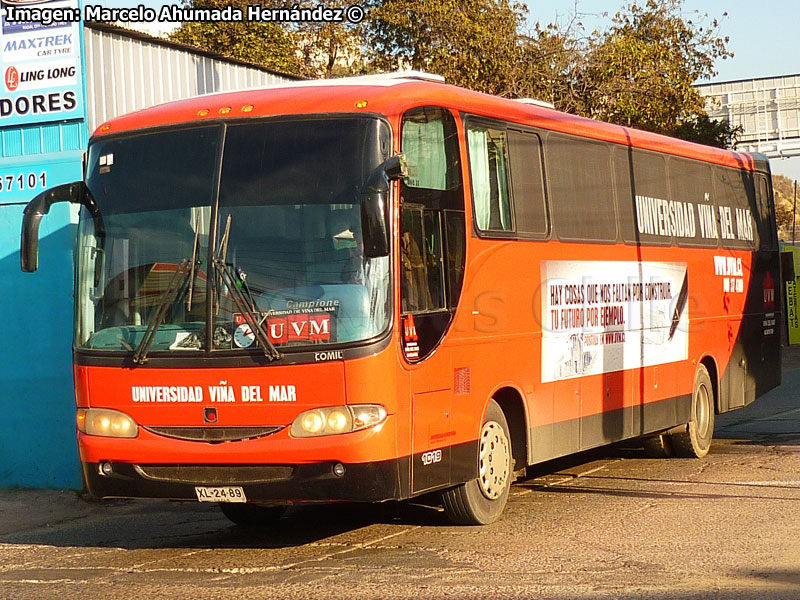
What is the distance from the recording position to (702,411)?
13930 mm

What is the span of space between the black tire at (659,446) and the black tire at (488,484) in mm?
4228

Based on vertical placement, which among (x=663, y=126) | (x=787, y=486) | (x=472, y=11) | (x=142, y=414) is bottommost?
(x=787, y=486)

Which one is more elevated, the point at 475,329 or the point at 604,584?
the point at 475,329

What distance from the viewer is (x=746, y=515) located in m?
A: 9.52

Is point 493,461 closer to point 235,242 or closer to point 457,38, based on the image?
point 235,242

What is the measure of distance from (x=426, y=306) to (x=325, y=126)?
140 centimetres

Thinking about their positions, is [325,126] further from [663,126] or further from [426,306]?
[663,126]

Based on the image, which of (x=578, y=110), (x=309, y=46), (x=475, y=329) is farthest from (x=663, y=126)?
(x=475, y=329)

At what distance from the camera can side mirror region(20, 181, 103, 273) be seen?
27.8ft

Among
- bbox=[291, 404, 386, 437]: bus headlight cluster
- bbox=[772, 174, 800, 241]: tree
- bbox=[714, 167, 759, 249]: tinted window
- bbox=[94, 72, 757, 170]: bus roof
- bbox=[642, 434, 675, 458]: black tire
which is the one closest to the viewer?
bbox=[291, 404, 386, 437]: bus headlight cluster

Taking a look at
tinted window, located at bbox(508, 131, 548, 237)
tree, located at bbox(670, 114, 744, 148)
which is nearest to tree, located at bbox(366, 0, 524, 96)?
tree, located at bbox(670, 114, 744, 148)

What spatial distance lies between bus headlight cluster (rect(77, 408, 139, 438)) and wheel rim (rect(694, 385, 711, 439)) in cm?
724

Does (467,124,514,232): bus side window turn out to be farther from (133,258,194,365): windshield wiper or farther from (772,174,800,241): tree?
(772,174,800,241): tree

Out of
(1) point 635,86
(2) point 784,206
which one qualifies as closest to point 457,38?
(1) point 635,86
